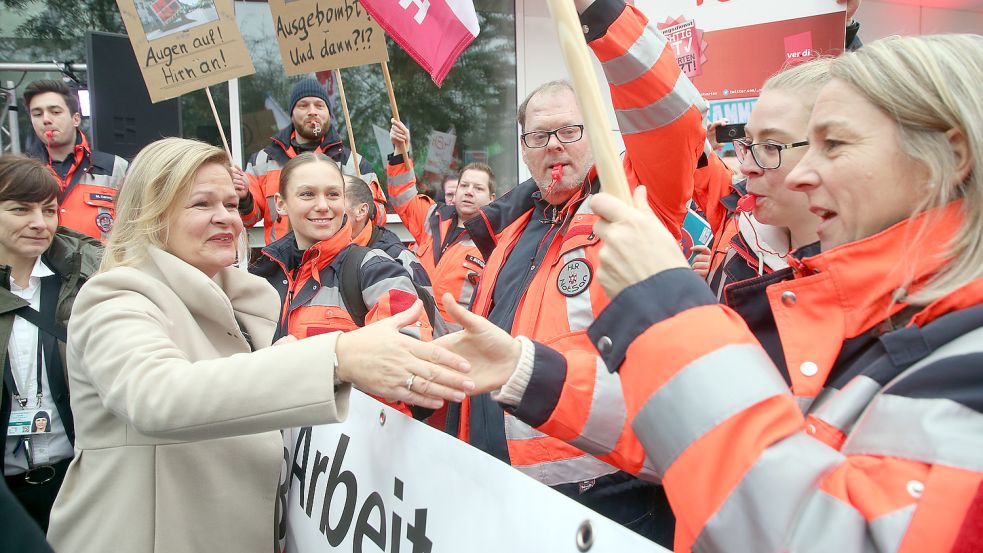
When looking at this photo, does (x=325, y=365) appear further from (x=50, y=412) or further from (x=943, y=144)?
(x=50, y=412)

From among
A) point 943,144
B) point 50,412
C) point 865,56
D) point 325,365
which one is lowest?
point 50,412

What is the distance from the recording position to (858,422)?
38.6 inches

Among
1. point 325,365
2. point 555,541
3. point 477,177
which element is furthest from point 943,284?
point 477,177

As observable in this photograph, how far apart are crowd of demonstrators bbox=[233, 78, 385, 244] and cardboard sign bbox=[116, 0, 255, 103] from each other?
3.34 feet

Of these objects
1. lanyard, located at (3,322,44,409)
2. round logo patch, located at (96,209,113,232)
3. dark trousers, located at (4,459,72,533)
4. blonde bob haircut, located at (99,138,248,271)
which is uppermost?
blonde bob haircut, located at (99,138,248,271)

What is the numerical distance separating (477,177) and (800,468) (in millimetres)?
5048

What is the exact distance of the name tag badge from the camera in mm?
2924

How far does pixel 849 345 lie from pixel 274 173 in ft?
18.0

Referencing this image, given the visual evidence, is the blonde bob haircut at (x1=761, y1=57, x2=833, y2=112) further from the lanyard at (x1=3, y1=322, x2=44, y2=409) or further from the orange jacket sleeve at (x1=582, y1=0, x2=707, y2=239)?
the lanyard at (x1=3, y1=322, x2=44, y2=409)

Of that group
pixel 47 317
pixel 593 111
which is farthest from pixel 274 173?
pixel 593 111

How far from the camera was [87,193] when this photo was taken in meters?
5.83

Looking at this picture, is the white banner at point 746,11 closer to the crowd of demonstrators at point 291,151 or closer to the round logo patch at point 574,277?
the round logo patch at point 574,277

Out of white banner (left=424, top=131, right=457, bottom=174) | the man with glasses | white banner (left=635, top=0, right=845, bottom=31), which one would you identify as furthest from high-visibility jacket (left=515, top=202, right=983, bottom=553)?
white banner (left=424, top=131, right=457, bottom=174)

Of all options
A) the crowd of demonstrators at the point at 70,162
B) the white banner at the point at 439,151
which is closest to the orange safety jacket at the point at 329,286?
the crowd of demonstrators at the point at 70,162
